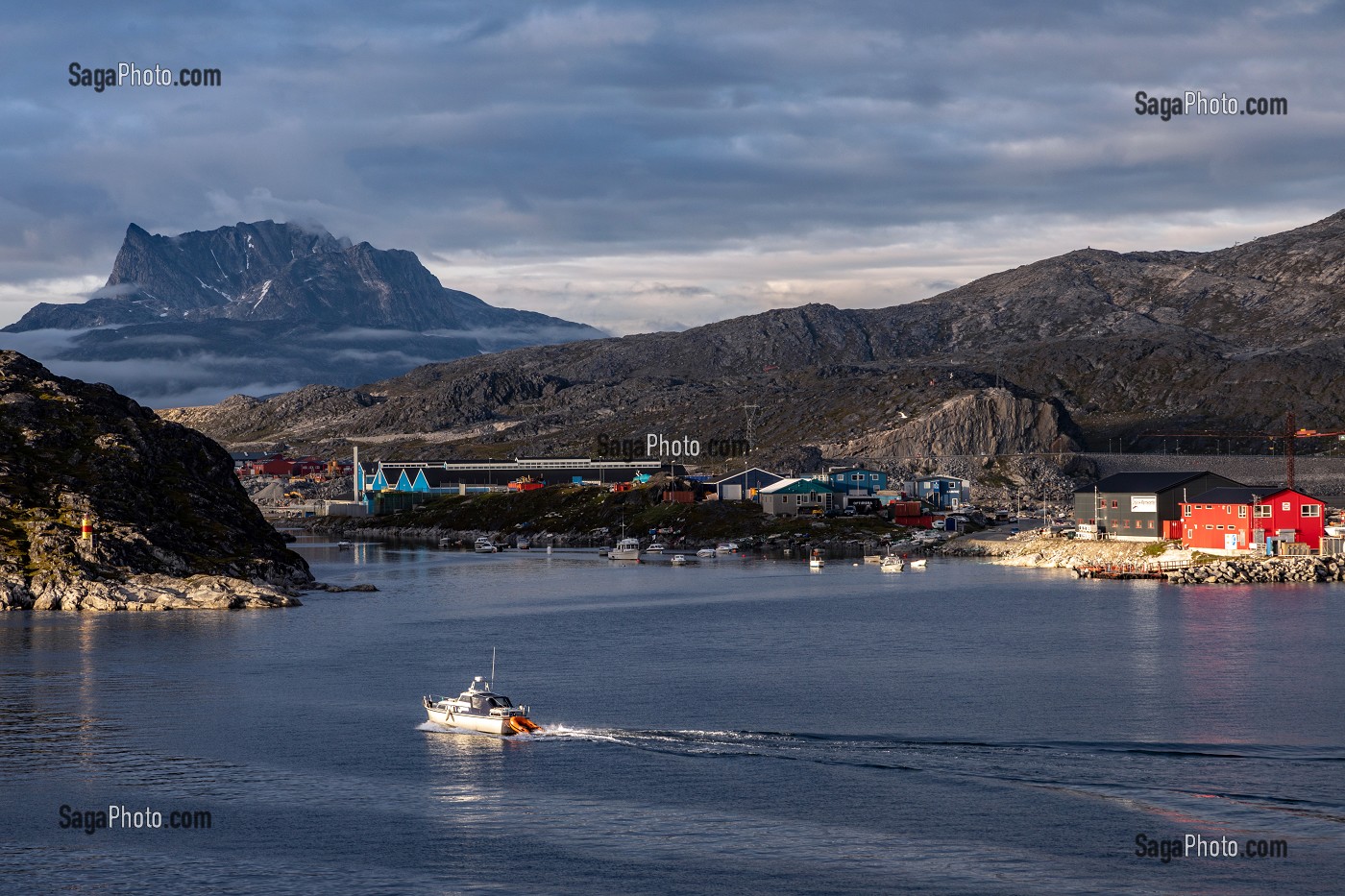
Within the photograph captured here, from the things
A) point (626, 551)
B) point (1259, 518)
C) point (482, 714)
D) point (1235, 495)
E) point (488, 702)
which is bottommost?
point (482, 714)

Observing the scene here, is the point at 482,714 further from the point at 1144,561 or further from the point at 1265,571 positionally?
the point at 1144,561

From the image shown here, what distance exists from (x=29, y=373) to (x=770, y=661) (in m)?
90.4

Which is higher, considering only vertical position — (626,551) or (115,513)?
(115,513)

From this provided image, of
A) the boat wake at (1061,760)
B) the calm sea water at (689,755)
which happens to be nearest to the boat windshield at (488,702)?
the calm sea water at (689,755)

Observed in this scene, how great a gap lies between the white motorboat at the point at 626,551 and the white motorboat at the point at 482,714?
4386 inches

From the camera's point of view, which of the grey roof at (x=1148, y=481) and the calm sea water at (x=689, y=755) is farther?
the grey roof at (x=1148, y=481)

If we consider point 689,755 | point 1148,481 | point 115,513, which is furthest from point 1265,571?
point 115,513

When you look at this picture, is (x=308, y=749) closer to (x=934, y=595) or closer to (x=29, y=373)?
(x=934, y=595)

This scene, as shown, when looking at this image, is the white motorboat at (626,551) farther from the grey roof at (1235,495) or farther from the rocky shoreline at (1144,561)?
the grey roof at (1235,495)

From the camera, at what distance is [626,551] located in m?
182

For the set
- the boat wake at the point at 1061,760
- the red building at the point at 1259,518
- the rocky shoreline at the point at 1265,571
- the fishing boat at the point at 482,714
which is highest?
the red building at the point at 1259,518

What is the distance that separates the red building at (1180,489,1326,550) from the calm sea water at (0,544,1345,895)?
33140mm

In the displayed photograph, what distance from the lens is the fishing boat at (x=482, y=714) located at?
214ft

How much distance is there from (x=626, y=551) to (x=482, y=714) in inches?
4549
